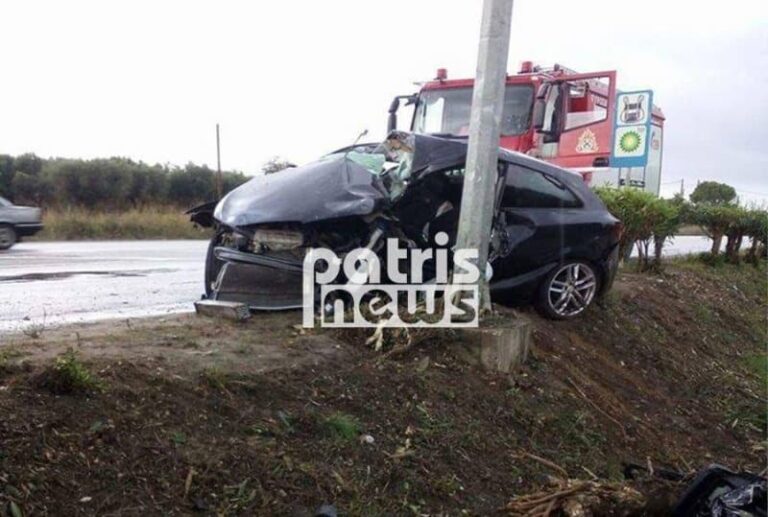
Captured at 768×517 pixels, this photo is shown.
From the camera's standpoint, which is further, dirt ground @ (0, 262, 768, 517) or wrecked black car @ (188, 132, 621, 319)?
wrecked black car @ (188, 132, 621, 319)

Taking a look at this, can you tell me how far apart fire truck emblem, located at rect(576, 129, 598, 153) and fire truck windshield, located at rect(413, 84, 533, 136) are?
3.25 feet

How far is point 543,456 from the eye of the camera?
4.66 meters

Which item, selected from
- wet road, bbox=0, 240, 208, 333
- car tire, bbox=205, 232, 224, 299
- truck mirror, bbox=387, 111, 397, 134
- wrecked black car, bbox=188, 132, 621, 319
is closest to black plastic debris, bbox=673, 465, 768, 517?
wrecked black car, bbox=188, 132, 621, 319

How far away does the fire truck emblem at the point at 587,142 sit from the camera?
12.4 metres

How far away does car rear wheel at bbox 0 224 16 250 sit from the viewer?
18.7 m

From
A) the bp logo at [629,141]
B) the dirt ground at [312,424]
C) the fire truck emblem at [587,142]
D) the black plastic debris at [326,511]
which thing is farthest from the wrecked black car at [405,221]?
the bp logo at [629,141]

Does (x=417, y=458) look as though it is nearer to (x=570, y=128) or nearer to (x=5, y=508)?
(x=5, y=508)

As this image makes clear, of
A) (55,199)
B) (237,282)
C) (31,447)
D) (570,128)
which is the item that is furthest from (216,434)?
(55,199)

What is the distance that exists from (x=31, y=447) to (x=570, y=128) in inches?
418

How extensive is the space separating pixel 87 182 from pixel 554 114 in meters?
25.6

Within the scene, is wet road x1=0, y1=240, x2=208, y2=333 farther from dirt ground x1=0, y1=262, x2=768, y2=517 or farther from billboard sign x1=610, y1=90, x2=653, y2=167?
billboard sign x1=610, y1=90, x2=653, y2=167

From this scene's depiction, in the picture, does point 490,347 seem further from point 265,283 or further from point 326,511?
point 326,511

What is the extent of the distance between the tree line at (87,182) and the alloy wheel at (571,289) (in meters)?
28.5

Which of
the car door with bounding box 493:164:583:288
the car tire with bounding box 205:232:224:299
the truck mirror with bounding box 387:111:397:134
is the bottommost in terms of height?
the car tire with bounding box 205:232:224:299
